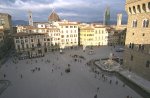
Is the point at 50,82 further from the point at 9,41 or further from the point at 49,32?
the point at 9,41

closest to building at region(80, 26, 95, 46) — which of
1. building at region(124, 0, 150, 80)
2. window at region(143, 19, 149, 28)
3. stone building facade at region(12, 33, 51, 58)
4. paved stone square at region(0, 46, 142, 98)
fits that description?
stone building facade at region(12, 33, 51, 58)

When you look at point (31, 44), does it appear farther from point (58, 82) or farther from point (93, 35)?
point (93, 35)

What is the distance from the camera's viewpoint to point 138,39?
1188 inches

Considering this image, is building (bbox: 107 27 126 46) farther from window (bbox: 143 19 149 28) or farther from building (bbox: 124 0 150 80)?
window (bbox: 143 19 149 28)

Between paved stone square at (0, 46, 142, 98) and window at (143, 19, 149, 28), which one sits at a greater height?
window at (143, 19, 149, 28)

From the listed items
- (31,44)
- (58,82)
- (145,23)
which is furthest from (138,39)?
(31,44)

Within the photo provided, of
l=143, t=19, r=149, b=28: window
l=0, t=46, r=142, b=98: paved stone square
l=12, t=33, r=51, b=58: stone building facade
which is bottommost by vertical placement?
l=0, t=46, r=142, b=98: paved stone square

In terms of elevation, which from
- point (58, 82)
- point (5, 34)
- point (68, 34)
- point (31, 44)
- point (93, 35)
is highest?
point (5, 34)

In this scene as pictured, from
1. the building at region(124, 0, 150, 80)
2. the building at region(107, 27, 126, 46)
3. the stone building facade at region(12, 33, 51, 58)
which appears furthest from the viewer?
the building at region(107, 27, 126, 46)

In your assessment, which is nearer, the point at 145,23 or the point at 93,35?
the point at 145,23

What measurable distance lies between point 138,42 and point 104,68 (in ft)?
35.0

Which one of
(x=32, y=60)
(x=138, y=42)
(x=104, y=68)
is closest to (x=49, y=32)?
(x=32, y=60)

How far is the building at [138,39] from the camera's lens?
2764cm

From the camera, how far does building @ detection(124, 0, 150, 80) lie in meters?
27.6
